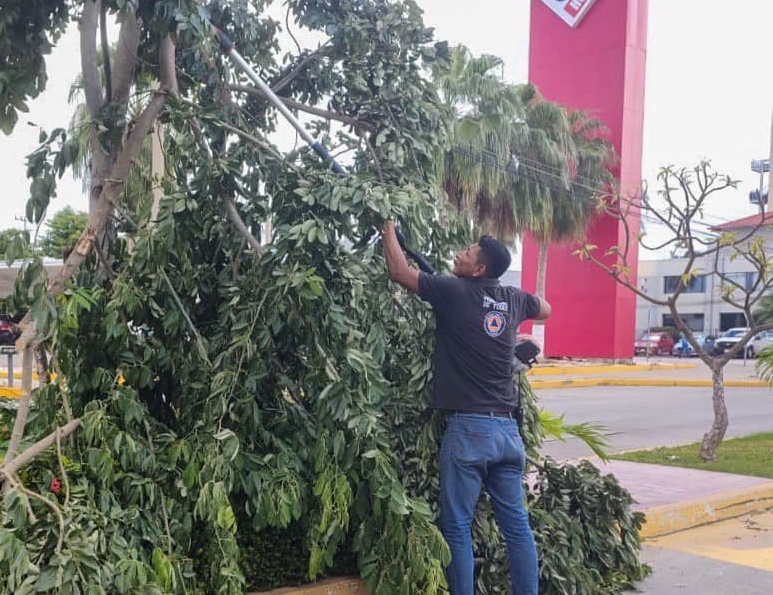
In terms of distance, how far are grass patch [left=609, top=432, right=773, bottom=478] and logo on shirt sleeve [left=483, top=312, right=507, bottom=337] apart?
5.63 meters

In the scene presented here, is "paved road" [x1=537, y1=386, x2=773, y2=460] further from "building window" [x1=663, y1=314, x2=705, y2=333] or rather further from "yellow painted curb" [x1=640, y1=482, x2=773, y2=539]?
"building window" [x1=663, y1=314, x2=705, y2=333]

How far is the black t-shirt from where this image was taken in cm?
402

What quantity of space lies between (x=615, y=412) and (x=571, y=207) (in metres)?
10.0

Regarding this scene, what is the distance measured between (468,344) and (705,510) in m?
4.03

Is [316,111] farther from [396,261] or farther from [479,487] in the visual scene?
[479,487]

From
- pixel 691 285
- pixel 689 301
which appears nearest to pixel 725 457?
pixel 691 285

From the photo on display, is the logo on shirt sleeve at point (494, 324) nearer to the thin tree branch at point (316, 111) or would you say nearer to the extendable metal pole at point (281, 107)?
the extendable metal pole at point (281, 107)

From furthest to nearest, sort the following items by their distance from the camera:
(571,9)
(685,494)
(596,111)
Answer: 1. (571,9)
2. (596,111)
3. (685,494)

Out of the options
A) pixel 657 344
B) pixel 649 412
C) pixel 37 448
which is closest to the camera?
pixel 37 448

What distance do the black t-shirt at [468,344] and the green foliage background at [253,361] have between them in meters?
0.24

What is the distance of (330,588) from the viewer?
166 inches

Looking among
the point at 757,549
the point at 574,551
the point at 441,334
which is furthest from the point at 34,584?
the point at 757,549

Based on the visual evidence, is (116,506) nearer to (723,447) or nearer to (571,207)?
(723,447)

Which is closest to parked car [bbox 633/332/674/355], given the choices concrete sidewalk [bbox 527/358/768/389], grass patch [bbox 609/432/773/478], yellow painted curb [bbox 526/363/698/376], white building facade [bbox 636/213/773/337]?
white building facade [bbox 636/213/773/337]
